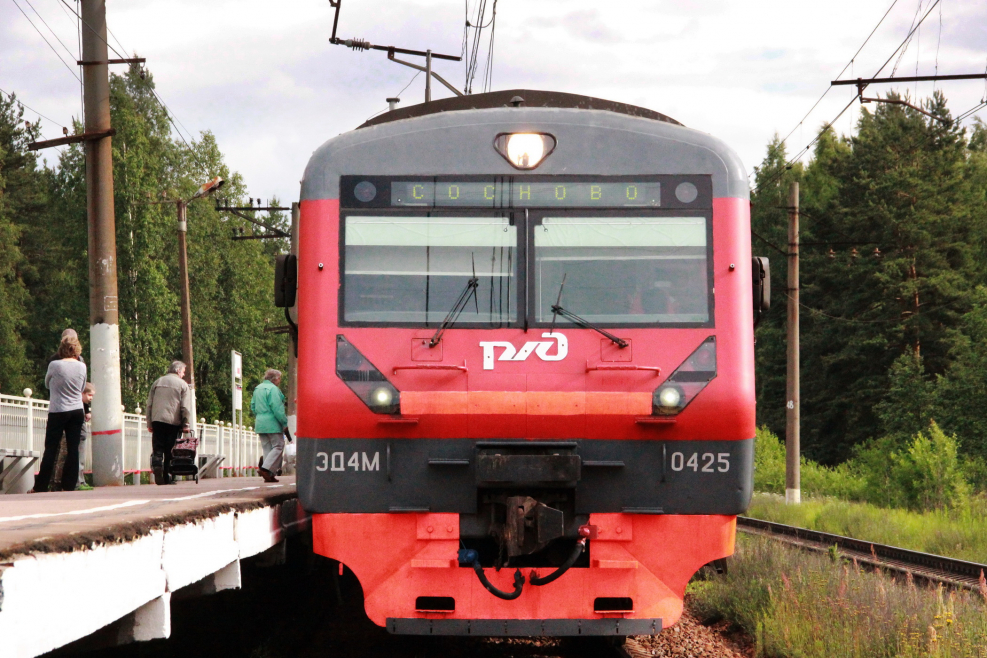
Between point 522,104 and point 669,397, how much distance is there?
2.15 metres

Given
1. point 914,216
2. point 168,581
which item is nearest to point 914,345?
point 914,216

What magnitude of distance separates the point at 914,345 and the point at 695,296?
4211 cm

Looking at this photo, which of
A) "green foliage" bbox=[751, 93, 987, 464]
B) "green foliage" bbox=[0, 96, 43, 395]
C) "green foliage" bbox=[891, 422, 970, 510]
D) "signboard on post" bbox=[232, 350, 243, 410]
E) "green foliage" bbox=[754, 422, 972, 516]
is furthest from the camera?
"green foliage" bbox=[0, 96, 43, 395]

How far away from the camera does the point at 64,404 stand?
12.5 meters

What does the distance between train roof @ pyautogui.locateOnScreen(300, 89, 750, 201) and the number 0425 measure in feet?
4.99

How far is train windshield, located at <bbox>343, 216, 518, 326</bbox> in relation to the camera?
7.07 meters

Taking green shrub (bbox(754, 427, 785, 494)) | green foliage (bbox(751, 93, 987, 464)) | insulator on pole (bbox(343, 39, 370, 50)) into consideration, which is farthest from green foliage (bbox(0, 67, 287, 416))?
green foliage (bbox(751, 93, 987, 464))

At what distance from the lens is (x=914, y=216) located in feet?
153

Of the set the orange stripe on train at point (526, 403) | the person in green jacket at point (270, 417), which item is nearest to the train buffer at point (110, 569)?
the orange stripe on train at point (526, 403)

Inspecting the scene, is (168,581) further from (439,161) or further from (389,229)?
(439,161)

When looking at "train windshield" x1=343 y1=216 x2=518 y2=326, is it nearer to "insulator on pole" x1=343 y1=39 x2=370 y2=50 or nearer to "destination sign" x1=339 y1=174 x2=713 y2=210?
"destination sign" x1=339 y1=174 x2=713 y2=210

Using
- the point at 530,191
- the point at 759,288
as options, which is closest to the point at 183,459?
the point at 530,191

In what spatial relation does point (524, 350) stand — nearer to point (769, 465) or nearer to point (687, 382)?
point (687, 382)

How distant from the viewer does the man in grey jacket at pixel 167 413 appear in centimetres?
1488
